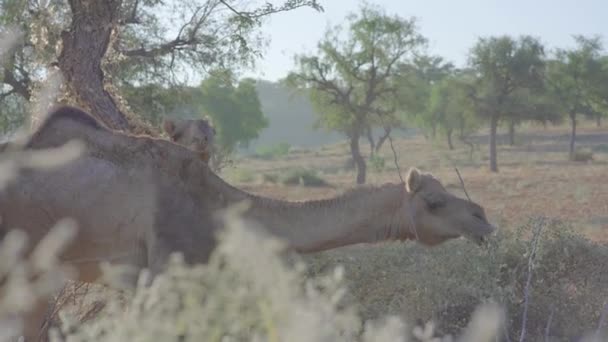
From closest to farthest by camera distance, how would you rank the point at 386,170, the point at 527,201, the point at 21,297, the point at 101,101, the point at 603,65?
the point at 21,297 → the point at 101,101 → the point at 527,201 → the point at 386,170 → the point at 603,65

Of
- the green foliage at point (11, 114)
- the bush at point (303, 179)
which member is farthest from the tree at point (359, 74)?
the green foliage at point (11, 114)

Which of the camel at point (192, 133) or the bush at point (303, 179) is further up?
the camel at point (192, 133)

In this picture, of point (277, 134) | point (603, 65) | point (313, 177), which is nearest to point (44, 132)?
point (313, 177)

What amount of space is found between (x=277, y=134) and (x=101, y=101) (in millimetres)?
143244

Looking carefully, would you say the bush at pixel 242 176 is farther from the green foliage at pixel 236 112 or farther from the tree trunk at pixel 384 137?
the green foliage at pixel 236 112

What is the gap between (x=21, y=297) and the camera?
2338mm

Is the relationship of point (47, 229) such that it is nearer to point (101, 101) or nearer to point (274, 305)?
point (101, 101)

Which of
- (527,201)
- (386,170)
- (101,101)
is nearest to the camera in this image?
(101,101)

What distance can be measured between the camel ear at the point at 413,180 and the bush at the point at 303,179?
3799 centimetres

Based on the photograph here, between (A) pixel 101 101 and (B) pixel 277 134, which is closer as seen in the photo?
(A) pixel 101 101

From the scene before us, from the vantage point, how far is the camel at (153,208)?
22.1 ft

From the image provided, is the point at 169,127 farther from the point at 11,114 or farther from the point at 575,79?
the point at 575,79

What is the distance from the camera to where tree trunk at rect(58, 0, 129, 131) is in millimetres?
9562

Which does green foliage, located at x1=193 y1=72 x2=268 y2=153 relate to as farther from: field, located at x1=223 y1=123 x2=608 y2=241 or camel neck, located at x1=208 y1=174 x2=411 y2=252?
camel neck, located at x1=208 y1=174 x2=411 y2=252
